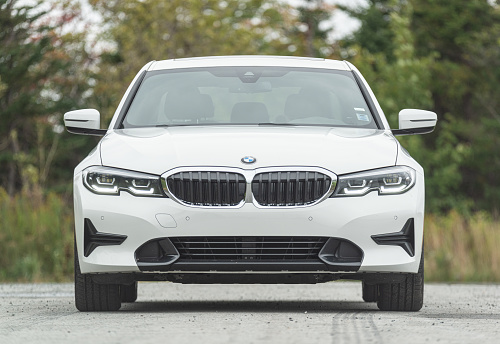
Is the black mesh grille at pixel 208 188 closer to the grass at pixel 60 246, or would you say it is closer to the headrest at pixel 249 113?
the headrest at pixel 249 113

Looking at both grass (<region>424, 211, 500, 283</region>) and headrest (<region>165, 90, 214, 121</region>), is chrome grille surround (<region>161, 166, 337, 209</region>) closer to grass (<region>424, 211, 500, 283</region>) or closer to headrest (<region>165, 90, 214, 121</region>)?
headrest (<region>165, 90, 214, 121</region>)

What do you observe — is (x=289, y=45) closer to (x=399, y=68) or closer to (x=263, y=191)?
(x=399, y=68)

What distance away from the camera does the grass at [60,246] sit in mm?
14516

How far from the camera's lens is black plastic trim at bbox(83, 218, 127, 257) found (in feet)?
24.1

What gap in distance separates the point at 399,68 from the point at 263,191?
26787mm

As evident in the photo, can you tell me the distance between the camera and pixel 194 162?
728 cm

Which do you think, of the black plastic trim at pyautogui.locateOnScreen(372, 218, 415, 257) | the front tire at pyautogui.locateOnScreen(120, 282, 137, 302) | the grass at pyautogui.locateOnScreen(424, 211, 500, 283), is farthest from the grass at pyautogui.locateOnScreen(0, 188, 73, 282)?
the black plastic trim at pyautogui.locateOnScreen(372, 218, 415, 257)

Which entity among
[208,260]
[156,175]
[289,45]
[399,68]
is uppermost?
[156,175]

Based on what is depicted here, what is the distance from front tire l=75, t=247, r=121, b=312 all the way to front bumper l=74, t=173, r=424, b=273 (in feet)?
0.72

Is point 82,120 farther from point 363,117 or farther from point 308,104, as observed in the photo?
point 363,117

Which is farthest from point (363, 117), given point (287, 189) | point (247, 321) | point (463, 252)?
point (463, 252)

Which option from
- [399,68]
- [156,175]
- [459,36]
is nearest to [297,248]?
Answer: [156,175]

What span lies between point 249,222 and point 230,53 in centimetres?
2721

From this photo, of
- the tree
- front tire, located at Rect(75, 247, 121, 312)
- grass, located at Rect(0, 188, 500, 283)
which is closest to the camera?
front tire, located at Rect(75, 247, 121, 312)
